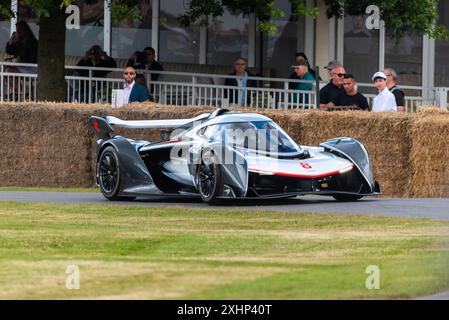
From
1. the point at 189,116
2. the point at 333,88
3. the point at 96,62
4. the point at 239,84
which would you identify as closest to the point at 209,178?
the point at 189,116

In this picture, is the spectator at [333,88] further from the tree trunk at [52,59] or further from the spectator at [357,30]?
the spectator at [357,30]

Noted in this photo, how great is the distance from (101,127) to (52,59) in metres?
5.91

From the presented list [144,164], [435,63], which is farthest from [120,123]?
[435,63]

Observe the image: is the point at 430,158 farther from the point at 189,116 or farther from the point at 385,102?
the point at 189,116

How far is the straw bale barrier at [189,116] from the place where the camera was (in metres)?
19.2

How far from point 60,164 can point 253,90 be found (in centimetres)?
443

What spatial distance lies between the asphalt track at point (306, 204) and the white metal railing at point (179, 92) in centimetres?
539

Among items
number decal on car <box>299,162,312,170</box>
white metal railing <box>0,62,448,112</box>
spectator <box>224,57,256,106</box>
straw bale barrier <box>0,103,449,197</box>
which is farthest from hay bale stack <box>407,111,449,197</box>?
spectator <box>224,57,256,106</box>

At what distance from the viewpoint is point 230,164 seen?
16234 millimetres

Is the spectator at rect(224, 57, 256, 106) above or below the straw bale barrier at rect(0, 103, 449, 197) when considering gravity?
above

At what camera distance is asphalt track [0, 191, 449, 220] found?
15.7 meters

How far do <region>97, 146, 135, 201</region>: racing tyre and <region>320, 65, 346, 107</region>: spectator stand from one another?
4.92 m

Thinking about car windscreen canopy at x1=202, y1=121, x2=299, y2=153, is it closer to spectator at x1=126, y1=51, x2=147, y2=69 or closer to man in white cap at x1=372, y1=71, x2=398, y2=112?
man in white cap at x1=372, y1=71, x2=398, y2=112

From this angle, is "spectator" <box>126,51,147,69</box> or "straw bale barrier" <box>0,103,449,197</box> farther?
"spectator" <box>126,51,147,69</box>
